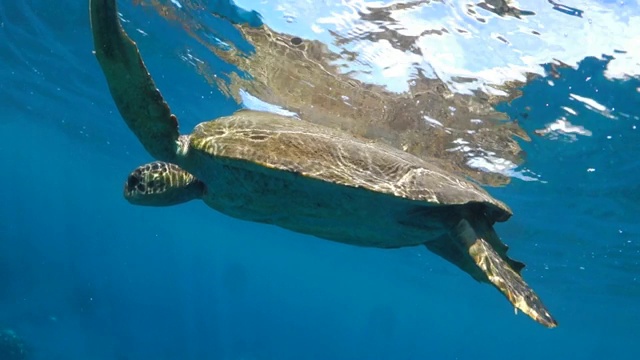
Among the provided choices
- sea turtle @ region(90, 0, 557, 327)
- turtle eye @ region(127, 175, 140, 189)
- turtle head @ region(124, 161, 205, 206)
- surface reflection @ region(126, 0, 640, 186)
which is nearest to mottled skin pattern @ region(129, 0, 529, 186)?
surface reflection @ region(126, 0, 640, 186)

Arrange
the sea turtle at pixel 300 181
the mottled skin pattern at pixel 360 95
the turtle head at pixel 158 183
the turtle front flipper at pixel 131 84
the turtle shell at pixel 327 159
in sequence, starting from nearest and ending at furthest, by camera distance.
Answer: the turtle front flipper at pixel 131 84, the sea turtle at pixel 300 181, the turtle shell at pixel 327 159, the turtle head at pixel 158 183, the mottled skin pattern at pixel 360 95

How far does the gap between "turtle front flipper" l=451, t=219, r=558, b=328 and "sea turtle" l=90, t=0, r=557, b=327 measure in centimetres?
1

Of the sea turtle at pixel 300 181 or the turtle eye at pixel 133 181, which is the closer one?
the sea turtle at pixel 300 181

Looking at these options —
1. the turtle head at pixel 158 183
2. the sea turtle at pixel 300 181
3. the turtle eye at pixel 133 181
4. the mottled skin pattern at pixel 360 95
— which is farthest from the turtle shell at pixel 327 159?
the mottled skin pattern at pixel 360 95

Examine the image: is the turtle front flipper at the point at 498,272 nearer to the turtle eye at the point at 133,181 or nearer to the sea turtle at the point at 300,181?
the sea turtle at the point at 300,181

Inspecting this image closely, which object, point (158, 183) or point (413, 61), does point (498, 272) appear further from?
point (413, 61)

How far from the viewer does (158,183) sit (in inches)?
194

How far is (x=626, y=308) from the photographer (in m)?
31.6

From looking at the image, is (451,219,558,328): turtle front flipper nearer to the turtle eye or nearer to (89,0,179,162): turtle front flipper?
(89,0,179,162): turtle front flipper

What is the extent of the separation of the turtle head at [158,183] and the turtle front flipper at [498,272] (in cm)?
293

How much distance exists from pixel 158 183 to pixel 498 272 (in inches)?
143

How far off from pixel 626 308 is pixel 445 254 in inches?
1341

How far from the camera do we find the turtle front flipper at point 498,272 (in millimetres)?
3855

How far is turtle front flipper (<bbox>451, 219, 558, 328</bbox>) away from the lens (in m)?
3.86
